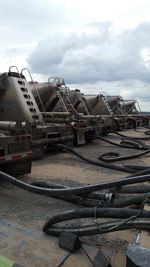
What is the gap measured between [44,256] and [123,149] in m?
7.65

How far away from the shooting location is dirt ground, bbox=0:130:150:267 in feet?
11.0

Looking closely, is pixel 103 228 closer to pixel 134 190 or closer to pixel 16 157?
pixel 134 190

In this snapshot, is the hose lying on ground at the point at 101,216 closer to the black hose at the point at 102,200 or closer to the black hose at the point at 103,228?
the black hose at the point at 103,228

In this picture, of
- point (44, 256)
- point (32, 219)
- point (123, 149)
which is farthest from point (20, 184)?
point (123, 149)

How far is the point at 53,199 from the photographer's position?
477 centimetres

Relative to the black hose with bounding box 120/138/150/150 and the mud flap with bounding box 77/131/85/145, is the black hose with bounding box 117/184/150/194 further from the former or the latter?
the mud flap with bounding box 77/131/85/145

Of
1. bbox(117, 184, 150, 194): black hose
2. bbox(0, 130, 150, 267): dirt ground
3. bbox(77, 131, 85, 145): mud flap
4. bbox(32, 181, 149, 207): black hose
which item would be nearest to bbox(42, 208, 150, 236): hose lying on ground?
bbox(0, 130, 150, 267): dirt ground

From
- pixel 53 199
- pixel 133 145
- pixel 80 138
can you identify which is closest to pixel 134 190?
pixel 53 199

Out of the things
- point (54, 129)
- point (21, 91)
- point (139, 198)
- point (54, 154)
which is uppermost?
point (21, 91)

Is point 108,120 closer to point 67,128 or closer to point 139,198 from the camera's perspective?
point 67,128

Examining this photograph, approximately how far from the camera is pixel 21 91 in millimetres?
8242

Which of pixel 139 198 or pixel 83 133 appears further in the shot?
pixel 83 133

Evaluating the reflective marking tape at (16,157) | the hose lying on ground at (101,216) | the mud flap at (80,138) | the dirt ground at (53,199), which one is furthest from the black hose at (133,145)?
the hose lying on ground at (101,216)

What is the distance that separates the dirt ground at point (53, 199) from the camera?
3367mm
